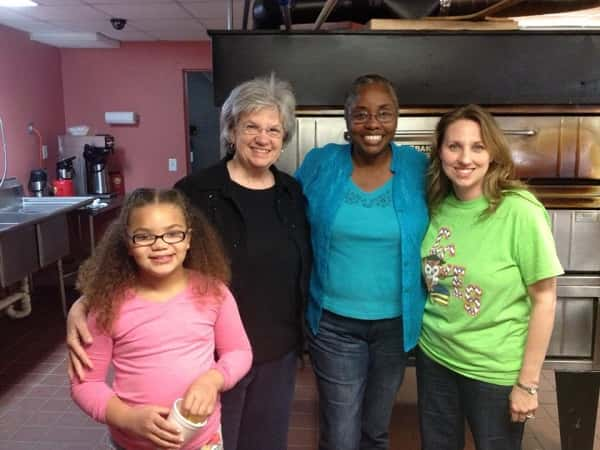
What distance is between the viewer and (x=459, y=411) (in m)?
1.44

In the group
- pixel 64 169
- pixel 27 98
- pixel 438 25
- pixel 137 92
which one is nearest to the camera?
pixel 438 25

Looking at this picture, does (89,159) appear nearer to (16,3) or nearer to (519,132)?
(16,3)

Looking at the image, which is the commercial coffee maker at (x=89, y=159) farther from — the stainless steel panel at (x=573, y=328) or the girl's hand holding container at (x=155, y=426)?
the girl's hand holding container at (x=155, y=426)

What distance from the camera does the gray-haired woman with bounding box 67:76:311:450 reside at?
1332mm

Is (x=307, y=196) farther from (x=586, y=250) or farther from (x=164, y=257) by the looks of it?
(x=586, y=250)

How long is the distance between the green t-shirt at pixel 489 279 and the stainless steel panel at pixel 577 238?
2.17ft

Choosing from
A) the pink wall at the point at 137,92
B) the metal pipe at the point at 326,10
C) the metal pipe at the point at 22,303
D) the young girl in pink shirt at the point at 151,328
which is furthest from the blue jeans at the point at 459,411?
the pink wall at the point at 137,92

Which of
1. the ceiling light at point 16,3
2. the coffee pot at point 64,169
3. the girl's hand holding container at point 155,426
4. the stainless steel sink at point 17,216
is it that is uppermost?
the ceiling light at point 16,3

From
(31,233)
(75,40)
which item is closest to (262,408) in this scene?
(31,233)

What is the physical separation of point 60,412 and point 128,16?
2.86 meters

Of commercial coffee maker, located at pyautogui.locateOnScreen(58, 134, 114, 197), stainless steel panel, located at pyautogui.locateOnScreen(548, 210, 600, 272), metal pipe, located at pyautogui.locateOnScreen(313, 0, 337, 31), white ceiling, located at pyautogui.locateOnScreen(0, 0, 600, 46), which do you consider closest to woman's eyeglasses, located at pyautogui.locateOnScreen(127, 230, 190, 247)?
metal pipe, located at pyautogui.locateOnScreen(313, 0, 337, 31)

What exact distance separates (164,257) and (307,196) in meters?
0.52

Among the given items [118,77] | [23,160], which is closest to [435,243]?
[23,160]

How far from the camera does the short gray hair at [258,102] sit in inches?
52.9
